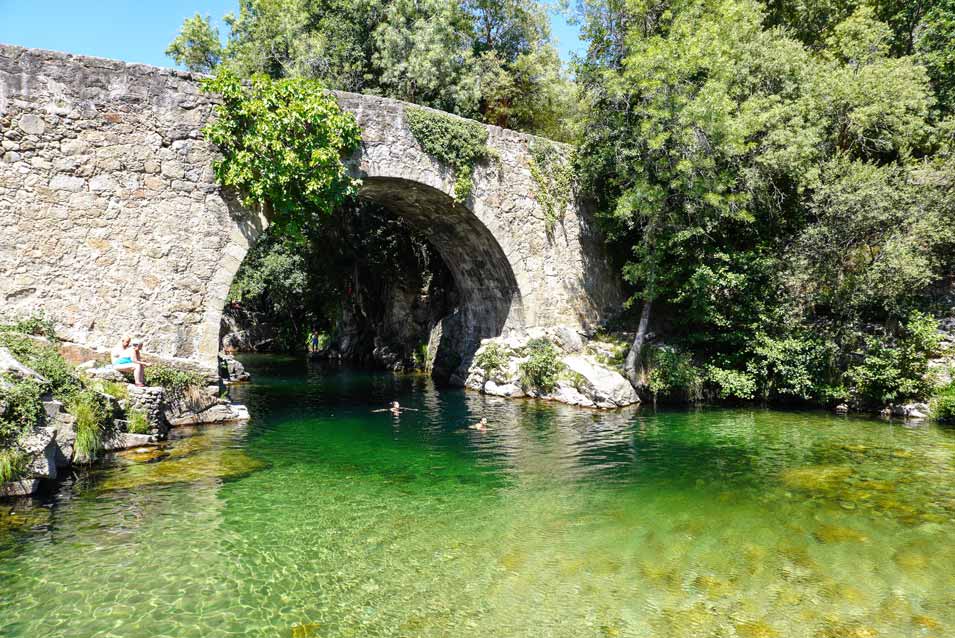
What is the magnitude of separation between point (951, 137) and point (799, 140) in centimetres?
587

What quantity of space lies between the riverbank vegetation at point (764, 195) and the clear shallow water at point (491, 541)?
3.80m

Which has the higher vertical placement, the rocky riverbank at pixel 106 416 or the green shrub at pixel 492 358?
the green shrub at pixel 492 358

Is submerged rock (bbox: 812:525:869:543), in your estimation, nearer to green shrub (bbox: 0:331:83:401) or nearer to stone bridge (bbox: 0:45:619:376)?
green shrub (bbox: 0:331:83:401)

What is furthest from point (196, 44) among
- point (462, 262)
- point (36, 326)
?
point (36, 326)

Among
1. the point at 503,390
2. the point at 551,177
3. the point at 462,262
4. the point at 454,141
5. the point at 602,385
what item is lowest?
the point at 503,390

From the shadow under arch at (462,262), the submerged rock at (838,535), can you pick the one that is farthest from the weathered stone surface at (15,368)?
the submerged rock at (838,535)

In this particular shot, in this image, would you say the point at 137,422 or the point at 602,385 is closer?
the point at 137,422

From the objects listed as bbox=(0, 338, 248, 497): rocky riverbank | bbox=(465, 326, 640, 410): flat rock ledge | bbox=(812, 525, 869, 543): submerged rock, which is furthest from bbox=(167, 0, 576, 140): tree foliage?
bbox=(812, 525, 869, 543): submerged rock

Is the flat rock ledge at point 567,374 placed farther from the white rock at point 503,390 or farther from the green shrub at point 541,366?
the green shrub at point 541,366

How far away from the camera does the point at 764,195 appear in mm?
13375

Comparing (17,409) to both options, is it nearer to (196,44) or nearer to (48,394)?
(48,394)

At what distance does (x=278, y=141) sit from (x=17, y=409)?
5847 mm

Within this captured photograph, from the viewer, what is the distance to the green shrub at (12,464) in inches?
228

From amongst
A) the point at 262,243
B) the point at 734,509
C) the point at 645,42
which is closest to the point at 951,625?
the point at 734,509
